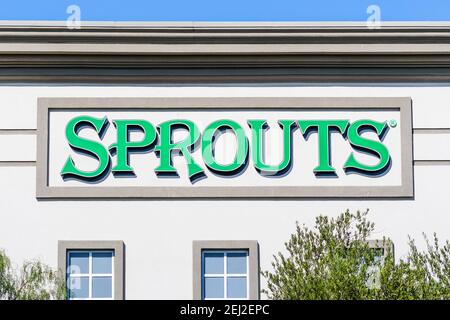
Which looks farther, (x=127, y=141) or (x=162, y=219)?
(x=127, y=141)

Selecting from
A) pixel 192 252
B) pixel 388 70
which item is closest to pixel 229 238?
pixel 192 252

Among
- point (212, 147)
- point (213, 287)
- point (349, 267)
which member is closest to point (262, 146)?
point (212, 147)

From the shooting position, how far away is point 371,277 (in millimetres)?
19750

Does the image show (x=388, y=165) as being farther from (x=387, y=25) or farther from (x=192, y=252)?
(x=192, y=252)

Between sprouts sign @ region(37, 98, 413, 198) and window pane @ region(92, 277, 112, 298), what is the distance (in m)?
1.77

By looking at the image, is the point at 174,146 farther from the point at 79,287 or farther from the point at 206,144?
the point at 79,287

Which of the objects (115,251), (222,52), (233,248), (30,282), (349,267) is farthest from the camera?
(222,52)

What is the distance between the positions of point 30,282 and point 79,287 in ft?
3.47

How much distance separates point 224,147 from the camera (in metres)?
22.8

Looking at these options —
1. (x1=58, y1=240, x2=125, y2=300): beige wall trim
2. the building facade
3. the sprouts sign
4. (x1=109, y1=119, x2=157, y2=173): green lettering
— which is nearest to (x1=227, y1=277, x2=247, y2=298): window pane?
the building facade

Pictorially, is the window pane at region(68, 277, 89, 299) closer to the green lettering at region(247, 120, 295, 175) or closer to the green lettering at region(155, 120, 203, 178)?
the green lettering at region(155, 120, 203, 178)

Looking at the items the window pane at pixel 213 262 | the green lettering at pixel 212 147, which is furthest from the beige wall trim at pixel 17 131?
the window pane at pixel 213 262

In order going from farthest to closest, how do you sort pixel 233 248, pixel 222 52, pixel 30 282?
1. pixel 222 52
2. pixel 233 248
3. pixel 30 282

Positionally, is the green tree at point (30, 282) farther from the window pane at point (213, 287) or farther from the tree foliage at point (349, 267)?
the tree foliage at point (349, 267)
